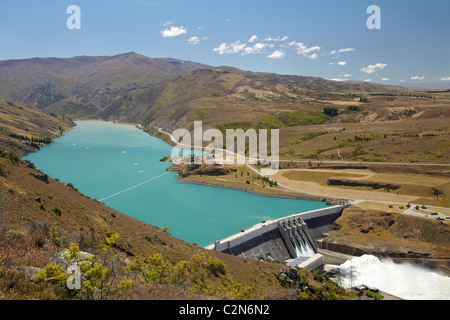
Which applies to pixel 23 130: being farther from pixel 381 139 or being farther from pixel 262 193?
pixel 381 139

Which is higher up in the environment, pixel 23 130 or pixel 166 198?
pixel 23 130

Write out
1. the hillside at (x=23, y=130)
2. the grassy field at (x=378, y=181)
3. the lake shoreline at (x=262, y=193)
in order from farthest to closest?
the hillside at (x=23, y=130) < the lake shoreline at (x=262, y=193) < the grassy field at (x=378, y=181)

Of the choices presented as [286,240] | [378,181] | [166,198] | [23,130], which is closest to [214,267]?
[286,240]

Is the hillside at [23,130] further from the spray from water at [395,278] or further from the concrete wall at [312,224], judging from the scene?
the spray from water at [395,278]

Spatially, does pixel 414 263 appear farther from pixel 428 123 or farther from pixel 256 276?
pixel 428 123

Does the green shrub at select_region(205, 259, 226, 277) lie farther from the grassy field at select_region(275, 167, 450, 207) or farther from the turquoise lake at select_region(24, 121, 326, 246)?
the grassy field at select_region(275, 167, 450, 207)

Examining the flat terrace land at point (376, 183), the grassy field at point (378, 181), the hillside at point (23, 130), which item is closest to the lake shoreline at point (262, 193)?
the flat terrace land at point (376, 183)
